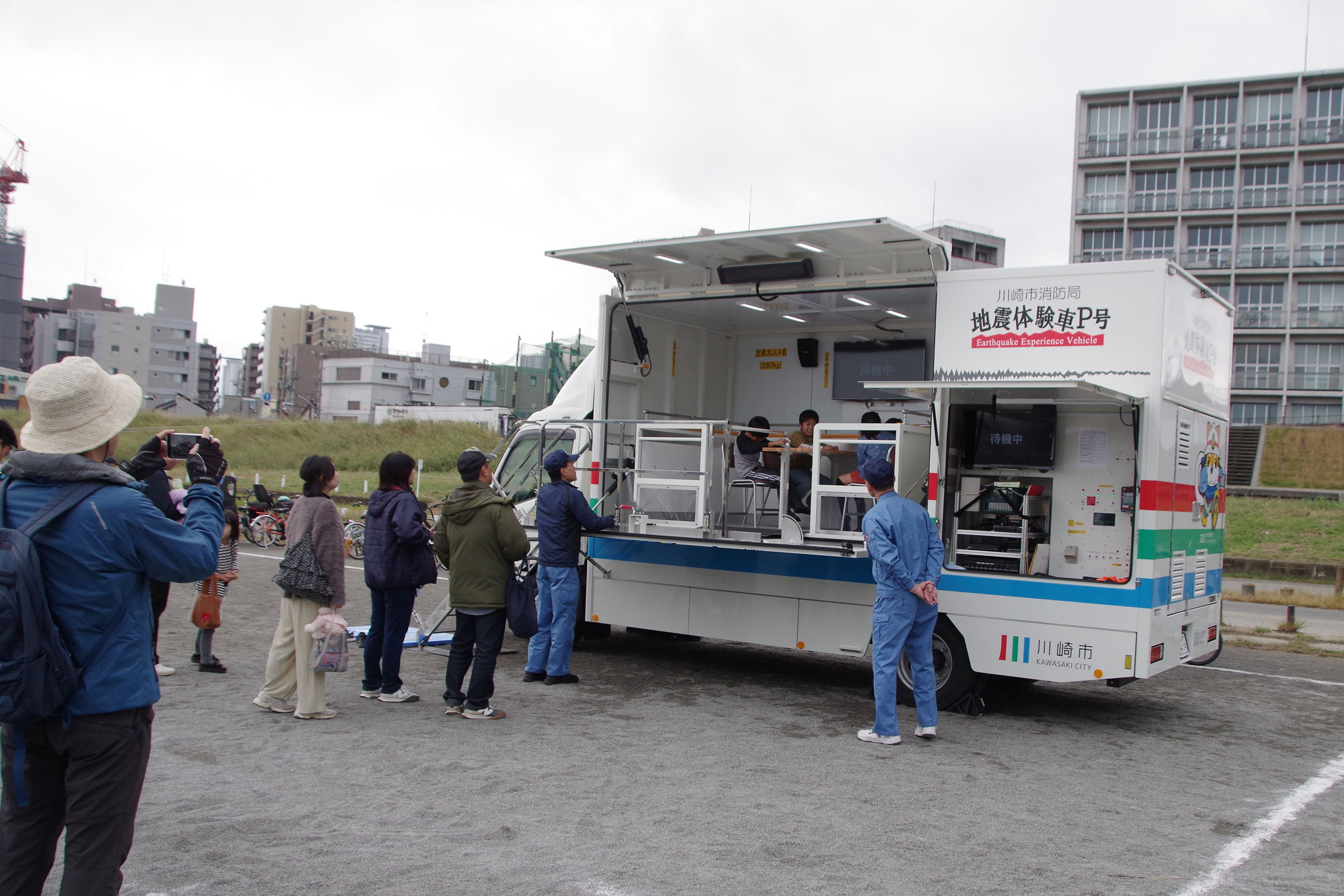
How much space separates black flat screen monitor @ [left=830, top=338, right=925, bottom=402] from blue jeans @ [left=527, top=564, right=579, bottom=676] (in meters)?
3.58

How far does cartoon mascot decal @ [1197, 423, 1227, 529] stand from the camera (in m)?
7.88

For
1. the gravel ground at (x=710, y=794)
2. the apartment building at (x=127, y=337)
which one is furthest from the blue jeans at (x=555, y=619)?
the apartment building at (x=127, y=337)

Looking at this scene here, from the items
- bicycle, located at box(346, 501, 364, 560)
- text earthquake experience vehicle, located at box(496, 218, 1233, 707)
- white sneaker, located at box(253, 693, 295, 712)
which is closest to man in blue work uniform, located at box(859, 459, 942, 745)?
text earthquake experience vehicle, located at box(496, 218, 1233, 707)

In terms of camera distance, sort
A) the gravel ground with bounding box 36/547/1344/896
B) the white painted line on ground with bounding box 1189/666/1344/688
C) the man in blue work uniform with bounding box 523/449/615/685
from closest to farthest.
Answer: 1. the gravel ground with bounding box 36/547/1344/896
2. the man in blue work uniform with bounding box 523/449/615/685
3. the white painted line on ground with bounding box 1189/666/1344/688

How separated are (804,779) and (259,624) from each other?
22.3 ft

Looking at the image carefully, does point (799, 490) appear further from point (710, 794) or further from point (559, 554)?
point (710, 794)

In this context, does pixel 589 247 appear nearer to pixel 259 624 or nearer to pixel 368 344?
pixel 259 624

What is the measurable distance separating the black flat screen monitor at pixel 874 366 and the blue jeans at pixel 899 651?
145 inches

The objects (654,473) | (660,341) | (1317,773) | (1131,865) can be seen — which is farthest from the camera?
(660,341)

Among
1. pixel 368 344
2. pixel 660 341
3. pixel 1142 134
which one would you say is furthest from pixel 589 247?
pixel 368 344

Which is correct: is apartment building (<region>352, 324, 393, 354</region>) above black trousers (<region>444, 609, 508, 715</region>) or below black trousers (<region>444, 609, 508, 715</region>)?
above

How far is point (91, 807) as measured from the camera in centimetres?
281

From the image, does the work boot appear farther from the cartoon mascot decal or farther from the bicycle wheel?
Result: the bicycle wheel

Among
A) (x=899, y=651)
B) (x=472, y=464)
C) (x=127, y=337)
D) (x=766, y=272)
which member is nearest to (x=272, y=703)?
(x=472, y=464)
